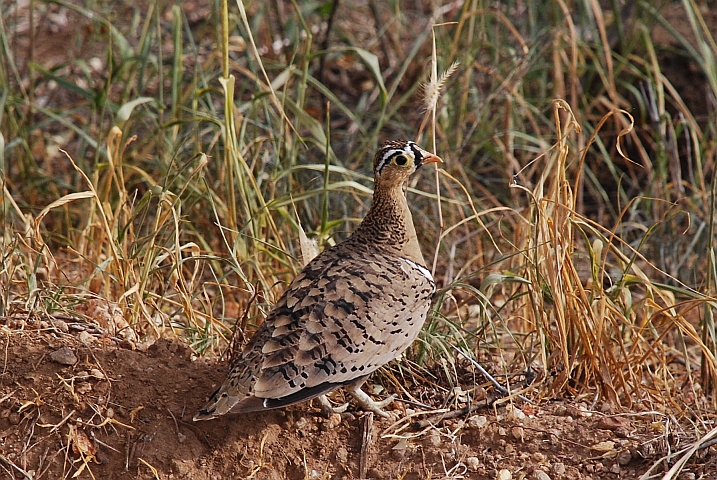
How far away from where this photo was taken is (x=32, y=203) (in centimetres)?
511

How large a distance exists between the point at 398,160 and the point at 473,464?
1.08 metres

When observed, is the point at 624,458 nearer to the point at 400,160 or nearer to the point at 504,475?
the point at 504,475

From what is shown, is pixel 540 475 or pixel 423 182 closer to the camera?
pixel 540 475

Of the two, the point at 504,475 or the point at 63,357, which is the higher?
the point at 63,357

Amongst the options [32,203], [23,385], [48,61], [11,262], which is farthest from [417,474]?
[48,61]

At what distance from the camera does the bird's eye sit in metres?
3.43

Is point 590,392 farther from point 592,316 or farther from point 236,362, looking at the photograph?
point 236,362

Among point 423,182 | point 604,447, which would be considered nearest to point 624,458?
point 604,447

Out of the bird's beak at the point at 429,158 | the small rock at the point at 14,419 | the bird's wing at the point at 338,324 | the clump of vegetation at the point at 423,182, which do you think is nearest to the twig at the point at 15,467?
the small rock at the point at 14,419

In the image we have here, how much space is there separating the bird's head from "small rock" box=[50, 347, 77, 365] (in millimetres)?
1227

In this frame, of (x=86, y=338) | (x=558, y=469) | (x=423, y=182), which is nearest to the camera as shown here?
(x=558, y=469)

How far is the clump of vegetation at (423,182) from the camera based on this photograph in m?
3.48

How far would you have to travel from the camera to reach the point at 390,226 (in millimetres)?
3488

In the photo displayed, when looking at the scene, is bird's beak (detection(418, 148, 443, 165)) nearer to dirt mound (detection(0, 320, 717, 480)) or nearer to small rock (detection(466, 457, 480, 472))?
dirt mound (detection(0, 320, 717, 480))
